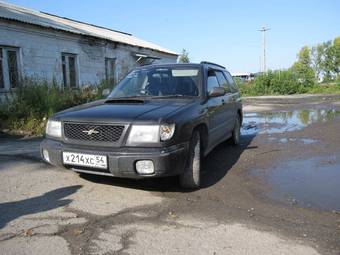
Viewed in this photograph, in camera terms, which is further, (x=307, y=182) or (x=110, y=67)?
(x=110, y=67)

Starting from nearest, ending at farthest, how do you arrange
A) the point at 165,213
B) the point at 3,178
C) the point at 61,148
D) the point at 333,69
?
the point at 165,213 → the point at 61,148 → the point at 3,178 → the point at 333,69

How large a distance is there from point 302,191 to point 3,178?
4.20 metres

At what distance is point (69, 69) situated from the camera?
17.3 metres

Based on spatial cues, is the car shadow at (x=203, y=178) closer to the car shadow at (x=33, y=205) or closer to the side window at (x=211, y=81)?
the car shadow at (x=33, y=205)

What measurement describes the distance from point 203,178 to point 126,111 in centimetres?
166

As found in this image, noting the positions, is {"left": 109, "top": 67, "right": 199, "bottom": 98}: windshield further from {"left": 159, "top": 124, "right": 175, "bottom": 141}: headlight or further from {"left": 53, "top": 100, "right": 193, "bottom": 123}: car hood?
A: {"left": 159, "top": 124, "right": 175, "bottom": 141}: headlight

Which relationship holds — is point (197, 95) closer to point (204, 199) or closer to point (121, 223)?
point (204, 199)

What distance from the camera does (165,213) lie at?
4.11m

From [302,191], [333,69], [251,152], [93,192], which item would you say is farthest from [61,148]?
[333,69]

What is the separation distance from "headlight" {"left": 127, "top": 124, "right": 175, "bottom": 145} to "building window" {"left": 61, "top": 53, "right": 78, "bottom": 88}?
12992 millimetres

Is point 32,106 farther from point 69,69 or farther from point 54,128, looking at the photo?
point 69,69

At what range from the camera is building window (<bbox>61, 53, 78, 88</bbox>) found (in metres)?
16.8

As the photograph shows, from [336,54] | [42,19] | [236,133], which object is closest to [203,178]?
[236,133]

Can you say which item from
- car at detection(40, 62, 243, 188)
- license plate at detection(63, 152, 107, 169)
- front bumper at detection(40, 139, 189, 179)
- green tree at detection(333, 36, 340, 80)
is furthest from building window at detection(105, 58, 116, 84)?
green tree at detection(333, 36, 340, 80)
